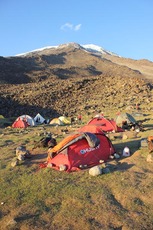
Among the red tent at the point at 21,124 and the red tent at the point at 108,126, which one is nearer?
the red tent at the point at 108,126

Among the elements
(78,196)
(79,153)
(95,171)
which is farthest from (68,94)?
(78,196)

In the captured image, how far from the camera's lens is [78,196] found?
8789 mm

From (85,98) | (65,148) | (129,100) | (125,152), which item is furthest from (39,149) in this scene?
(85,98)

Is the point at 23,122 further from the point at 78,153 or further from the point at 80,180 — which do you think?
the point at 80,180

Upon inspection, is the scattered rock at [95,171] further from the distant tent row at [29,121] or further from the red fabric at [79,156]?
the distant tent row at [29,121]

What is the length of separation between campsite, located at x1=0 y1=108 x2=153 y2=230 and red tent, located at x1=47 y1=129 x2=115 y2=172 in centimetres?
27

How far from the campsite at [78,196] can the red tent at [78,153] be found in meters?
0.27

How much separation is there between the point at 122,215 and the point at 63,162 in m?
3.54

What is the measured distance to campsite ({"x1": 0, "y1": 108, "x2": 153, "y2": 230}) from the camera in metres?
7.59

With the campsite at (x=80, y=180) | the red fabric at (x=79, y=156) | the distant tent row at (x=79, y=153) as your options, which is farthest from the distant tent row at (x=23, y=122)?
the red fabric at (x=79, y=156)

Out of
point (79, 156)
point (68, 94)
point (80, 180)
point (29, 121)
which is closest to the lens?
point (80, 180)

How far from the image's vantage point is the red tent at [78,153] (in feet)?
35.6

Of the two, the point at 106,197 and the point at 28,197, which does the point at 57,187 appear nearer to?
the point at 28,197

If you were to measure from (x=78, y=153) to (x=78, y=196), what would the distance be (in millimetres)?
2425
